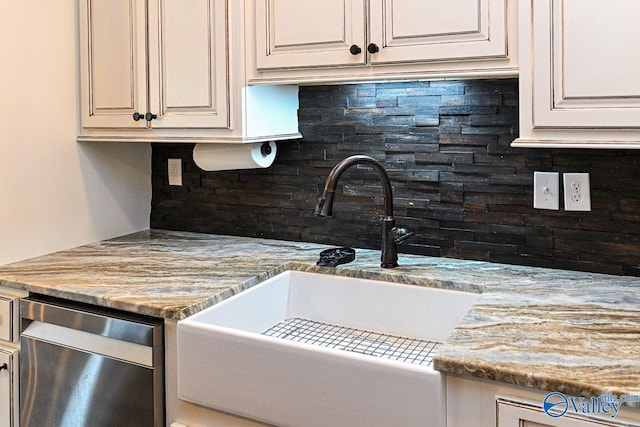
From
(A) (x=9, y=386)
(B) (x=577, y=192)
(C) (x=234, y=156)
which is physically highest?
(C) (x=234, y=156)

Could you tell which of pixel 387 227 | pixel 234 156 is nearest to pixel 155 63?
pixel 234 156

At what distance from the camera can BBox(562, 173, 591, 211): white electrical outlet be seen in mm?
1777

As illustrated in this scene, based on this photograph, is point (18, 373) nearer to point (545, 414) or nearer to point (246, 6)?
point (246, 6)

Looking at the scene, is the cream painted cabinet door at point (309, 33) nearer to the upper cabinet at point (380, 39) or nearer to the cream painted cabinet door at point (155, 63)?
the upper cabinet at point (380, 39)

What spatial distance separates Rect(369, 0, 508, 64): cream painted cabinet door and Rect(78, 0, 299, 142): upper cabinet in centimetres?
47

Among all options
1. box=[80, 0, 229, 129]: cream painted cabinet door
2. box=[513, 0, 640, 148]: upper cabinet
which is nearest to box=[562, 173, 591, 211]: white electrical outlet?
box=[513, 0, 640, 148]: upper cabinet

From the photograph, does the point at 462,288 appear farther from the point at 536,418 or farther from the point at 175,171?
the point at 175,171

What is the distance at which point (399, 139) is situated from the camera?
203 centimetres

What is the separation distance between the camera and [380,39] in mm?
1695

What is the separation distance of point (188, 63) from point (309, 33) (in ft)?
1.46

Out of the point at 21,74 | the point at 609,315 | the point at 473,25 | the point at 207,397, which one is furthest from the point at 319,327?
the point at 21,74

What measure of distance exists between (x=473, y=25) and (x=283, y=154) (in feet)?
2.99
